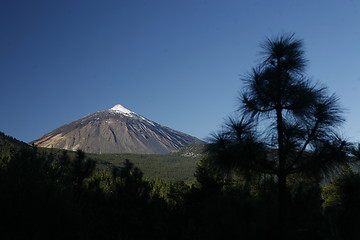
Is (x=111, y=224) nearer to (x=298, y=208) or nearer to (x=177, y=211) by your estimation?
(x=177, y=211)

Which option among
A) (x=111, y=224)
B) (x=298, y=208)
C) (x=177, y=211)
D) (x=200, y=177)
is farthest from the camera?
(x=200, y=177)

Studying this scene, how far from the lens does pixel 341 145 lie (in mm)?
8617

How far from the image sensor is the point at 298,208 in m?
10.8

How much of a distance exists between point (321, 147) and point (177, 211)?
43.6 feet

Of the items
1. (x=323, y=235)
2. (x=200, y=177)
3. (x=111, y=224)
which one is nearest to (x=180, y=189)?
(x=200, y=177)

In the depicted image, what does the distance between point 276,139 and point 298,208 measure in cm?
304

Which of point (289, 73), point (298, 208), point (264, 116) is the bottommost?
point (298, 208)

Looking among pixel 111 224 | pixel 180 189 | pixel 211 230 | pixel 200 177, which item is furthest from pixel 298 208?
pixel 180 189

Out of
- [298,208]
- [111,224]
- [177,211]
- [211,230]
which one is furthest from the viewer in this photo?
[177,211]

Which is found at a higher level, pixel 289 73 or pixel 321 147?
pixel 289 73

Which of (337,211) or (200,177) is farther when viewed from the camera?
(200,177)

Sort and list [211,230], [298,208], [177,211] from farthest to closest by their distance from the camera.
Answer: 1. [177,211]
2. [298,208]
3. [211,230]

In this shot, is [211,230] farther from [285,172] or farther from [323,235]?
[323,235]

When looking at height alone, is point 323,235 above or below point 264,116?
below
